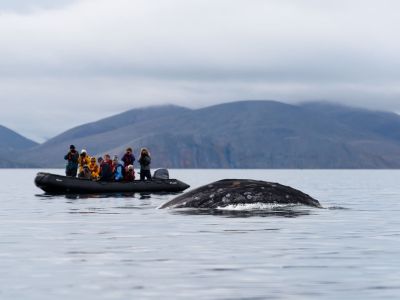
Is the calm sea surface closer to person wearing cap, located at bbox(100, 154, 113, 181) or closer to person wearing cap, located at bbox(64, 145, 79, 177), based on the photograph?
person wearing cap, located at bbox(100, 154, 113, 181)

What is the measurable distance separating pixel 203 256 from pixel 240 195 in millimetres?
13184

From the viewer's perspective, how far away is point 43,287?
13.3 m

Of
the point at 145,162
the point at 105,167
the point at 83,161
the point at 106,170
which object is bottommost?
the point at 106,170

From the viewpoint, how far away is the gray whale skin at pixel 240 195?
1197 inches

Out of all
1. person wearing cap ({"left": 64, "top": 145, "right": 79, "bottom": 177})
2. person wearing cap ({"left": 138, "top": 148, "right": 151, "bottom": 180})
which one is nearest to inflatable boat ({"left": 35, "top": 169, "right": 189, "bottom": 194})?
person wearing cap ({"left": 138, "top": 148, "right": 151, "bottom": 180})

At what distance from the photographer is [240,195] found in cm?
3042

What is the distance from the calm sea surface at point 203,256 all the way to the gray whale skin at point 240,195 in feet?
3.91

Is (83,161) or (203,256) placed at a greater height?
(83,161)

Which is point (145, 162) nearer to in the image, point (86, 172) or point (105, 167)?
point (105, 167)

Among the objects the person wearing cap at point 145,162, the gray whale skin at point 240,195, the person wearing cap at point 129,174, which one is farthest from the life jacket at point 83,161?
the gray whale skin at point 240,195

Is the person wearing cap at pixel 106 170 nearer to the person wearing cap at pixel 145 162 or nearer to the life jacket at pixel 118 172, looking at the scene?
the life jacket at pixel 118 172

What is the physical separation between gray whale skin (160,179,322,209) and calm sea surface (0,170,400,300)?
1192mm

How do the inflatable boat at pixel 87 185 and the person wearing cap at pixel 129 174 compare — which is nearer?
the inflatable boat at pixel 87 185

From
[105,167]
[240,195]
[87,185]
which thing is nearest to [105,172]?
[105,167]
